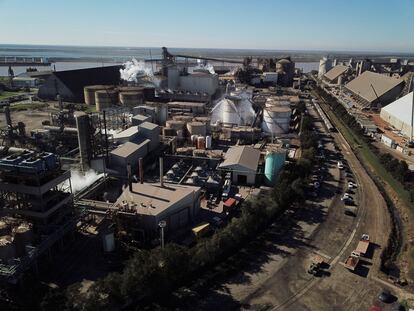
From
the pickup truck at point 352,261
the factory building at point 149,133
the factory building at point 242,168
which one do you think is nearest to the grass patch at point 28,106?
the factory building at point 149,133

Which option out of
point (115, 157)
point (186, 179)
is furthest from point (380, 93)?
point (115, 157)

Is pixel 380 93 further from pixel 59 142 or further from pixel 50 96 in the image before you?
pixel 50 96

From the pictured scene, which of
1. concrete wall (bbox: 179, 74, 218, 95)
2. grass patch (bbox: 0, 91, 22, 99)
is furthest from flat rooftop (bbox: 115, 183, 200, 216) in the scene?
grass patch (bbox: 0, 91, 22, 99)

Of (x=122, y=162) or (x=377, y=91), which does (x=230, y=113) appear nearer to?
(x=122, y=162)

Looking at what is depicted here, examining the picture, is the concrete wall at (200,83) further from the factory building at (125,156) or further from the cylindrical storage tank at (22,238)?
the cylindrical storage tank at (22,238)

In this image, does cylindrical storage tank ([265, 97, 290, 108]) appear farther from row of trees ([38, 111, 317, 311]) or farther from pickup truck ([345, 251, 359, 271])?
pickup truck ([345, 251, 359, 271])

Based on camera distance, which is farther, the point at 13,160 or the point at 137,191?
the point at 137,191
